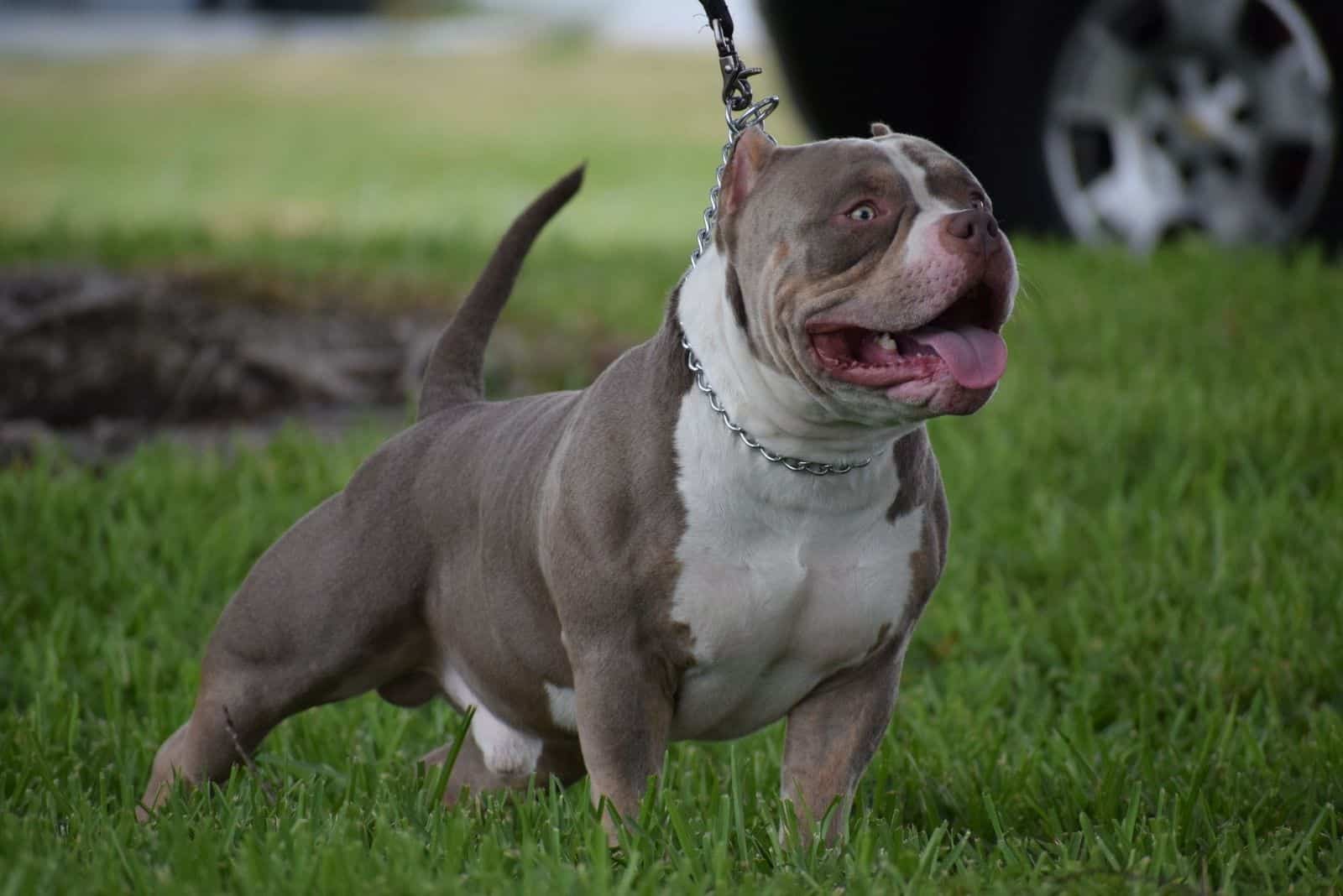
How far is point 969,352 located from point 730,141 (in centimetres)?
57

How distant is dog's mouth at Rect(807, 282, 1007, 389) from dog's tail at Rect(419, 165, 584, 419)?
0.96 metres

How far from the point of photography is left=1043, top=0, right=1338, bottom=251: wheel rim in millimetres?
6363

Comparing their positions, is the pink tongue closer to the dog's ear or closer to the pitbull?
the pitbull

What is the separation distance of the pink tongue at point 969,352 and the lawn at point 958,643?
16.2 inches

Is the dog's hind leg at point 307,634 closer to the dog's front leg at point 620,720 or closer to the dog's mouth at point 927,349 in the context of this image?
the dog's front leg at point 620,720

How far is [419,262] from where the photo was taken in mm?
7449

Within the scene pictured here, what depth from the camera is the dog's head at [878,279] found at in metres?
2.28

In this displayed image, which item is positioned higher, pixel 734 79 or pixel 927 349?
pixel 734 79

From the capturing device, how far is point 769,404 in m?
2.46

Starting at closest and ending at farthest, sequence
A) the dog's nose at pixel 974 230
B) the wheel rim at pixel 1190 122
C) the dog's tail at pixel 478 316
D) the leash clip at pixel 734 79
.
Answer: the dog's nose at pixel 974 230
the leash clip at pixel 734 79
the dog's tail at pixel 478 316
the wheel rim at pixel 1190 122

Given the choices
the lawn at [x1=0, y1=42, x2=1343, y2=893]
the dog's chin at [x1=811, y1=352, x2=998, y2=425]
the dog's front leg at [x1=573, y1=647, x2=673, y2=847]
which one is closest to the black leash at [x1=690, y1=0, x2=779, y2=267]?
the dog's chin at [x1=811, y1=352, x2=998, y2=425]

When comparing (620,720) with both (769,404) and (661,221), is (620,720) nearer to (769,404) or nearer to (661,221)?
(769,404)

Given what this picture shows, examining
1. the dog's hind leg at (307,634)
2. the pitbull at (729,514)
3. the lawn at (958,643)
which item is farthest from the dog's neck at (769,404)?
the dog's hind leg at (307,634)

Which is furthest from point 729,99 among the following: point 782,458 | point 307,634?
point 307,634
